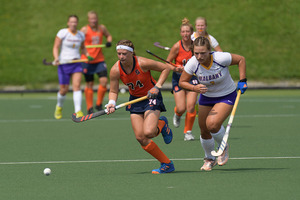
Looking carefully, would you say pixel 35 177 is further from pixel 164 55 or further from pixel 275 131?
pixel 164 55

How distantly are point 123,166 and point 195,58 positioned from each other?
1.48m

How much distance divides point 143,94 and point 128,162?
3.10 feet

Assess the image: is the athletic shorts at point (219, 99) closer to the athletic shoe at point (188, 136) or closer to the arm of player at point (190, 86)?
the arm of player at point (190, 86)

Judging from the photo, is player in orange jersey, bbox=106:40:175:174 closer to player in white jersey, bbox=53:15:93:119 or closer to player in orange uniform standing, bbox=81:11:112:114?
player in white jersey, bbox=53:15:93:119

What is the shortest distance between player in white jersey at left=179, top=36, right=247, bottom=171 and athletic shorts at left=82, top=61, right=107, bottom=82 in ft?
24.6

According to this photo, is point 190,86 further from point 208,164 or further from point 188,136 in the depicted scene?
point 188,136

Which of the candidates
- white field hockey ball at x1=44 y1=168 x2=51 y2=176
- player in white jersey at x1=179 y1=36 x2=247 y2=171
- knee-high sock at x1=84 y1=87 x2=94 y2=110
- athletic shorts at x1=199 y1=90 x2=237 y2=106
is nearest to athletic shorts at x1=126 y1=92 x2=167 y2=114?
player in white jersey at x1=179 y1=36 x2=247 y2=171

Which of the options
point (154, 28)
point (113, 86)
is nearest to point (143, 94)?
point (113, 86)

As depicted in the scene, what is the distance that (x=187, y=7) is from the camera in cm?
2617

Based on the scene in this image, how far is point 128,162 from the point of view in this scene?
8695 millimetres

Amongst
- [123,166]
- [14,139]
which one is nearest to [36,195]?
[123,166]

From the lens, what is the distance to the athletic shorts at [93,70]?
51.0 ft

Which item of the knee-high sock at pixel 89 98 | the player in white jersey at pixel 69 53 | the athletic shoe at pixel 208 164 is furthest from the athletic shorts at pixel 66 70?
the athletic shoe at pixel 208 164

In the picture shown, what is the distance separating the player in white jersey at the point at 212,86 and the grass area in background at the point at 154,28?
16.1 metres
